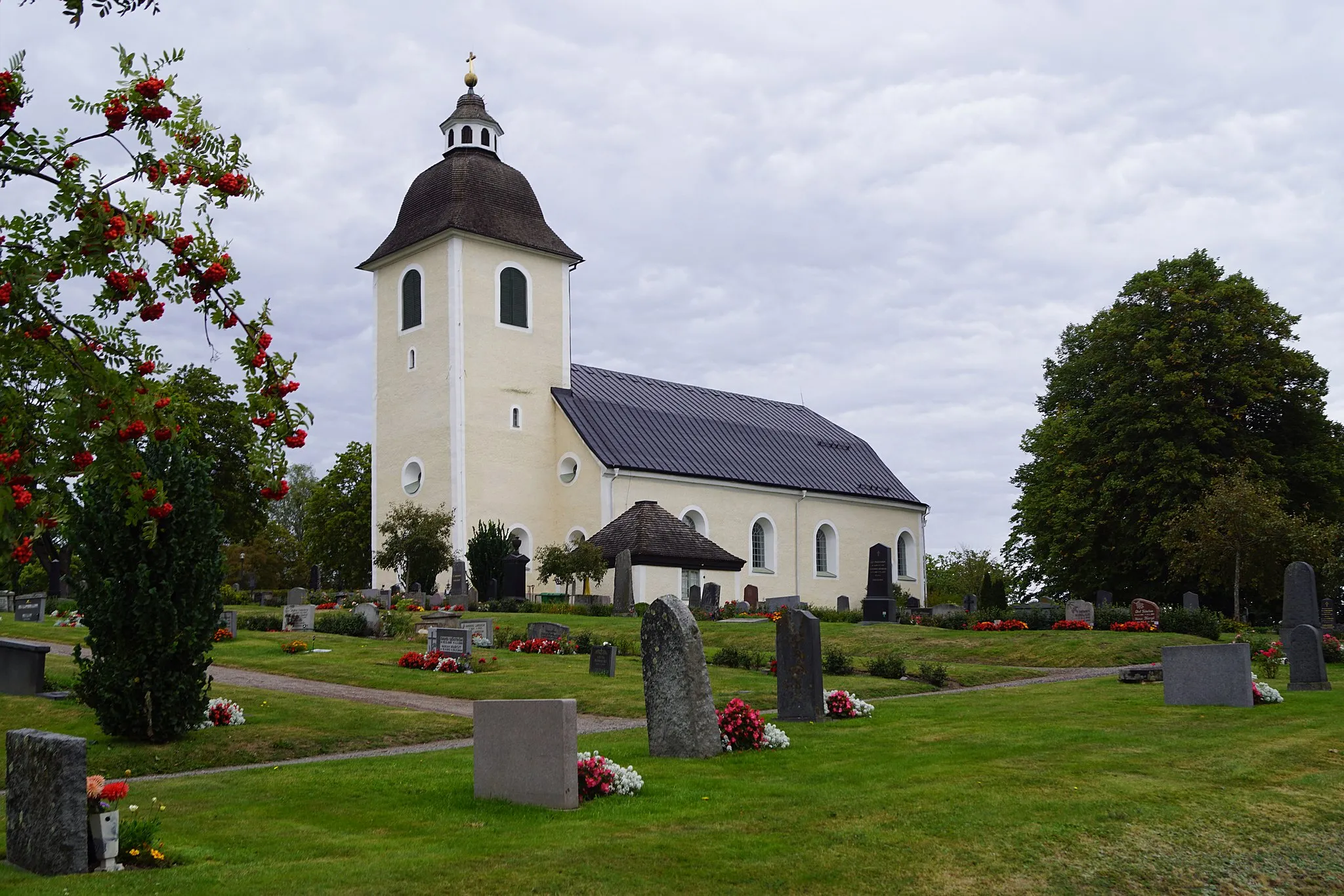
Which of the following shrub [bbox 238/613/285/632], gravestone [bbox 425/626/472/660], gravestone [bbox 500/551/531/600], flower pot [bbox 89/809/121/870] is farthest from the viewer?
gravestone [bbox 500/551/531/600]

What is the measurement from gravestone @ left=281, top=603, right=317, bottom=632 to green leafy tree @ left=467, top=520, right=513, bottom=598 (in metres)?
8.95

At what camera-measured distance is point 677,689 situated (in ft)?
37.4

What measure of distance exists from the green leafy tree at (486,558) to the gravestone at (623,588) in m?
4.84

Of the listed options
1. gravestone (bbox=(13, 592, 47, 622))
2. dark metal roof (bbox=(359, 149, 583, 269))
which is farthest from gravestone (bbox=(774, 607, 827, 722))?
dark metal roof (bbox=(359, 149, 583, 269))

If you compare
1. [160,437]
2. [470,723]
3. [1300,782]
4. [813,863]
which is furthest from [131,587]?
[1300,782]

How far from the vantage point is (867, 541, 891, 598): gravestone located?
31.9m

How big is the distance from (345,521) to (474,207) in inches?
747

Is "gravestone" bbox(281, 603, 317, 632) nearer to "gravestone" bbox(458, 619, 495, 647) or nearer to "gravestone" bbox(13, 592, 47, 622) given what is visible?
"gravestone" bbox(458, 619, 495, 647)

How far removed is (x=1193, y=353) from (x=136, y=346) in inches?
1441

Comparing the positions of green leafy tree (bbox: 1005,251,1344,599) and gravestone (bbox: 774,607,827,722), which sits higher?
green leafy tree (bbox: 1005,251,1344,599)

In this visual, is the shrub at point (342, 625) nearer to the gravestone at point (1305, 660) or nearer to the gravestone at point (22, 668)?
the gravestone at point (22, 668)

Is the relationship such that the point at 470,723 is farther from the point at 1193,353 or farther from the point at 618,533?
the point at 1193,353

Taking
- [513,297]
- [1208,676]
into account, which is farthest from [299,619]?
[1208,676]

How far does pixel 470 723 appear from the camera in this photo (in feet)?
49.7
